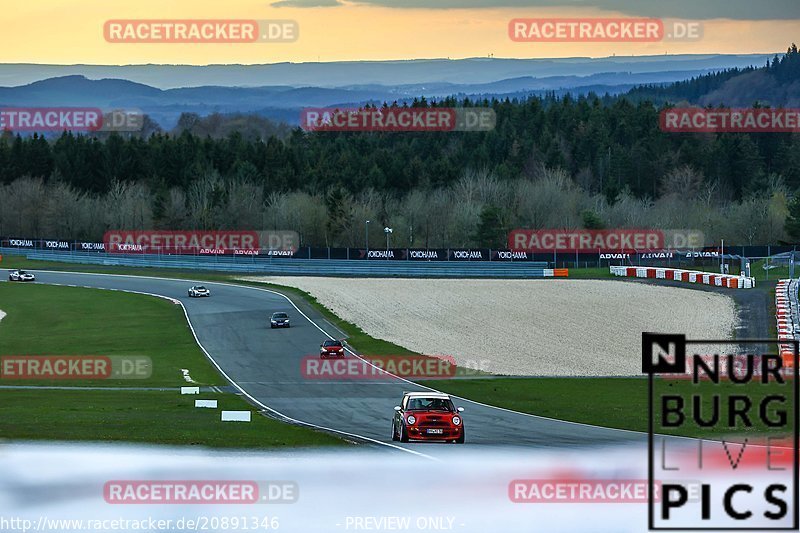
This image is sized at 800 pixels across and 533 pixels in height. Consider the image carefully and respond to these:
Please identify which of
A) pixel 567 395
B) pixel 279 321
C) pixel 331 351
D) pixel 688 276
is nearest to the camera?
pixel 567 395

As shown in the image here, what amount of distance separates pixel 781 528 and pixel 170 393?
34.9 meters

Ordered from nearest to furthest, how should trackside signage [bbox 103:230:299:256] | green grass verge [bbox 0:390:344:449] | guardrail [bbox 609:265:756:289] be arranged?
green grass verge [bbox 0:390:344:449], guardrail [bbox 609:265:756:289], trackside signage [bbox 103:230:299:256]

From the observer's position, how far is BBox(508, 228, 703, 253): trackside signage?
441 feet

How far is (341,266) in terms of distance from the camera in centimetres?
12194

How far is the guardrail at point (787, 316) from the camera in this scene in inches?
2035

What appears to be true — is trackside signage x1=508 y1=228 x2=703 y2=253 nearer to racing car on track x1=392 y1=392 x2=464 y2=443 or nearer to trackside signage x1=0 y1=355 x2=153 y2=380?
trackside signage x1=0 y1=355 x2=153 y2=380

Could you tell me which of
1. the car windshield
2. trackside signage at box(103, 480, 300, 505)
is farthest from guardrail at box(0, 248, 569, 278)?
trackside signage at box(103, 480, 300, 505)

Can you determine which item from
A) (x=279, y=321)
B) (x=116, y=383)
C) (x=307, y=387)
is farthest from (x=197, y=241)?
(x=307, y=387)

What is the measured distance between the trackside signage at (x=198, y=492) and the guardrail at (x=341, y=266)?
89.0 m

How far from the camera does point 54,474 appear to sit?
24.5m

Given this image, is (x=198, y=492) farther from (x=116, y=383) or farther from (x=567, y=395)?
(x=116, y=383)

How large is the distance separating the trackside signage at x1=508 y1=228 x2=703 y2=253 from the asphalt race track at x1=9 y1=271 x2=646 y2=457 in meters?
46.1

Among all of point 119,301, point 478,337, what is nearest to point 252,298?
point 119,301

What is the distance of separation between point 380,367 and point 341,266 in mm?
63792
